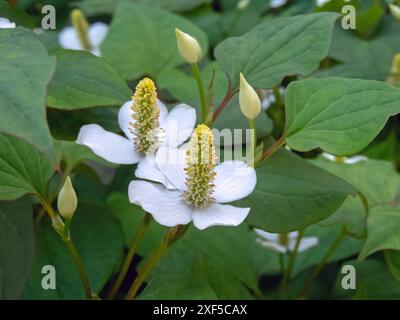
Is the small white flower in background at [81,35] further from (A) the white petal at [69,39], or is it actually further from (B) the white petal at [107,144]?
(B) the white petal at [107,144]

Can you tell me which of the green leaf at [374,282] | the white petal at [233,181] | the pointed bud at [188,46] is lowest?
the green leaf at [374,282]

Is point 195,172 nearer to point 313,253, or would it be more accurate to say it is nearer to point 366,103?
point 366,103

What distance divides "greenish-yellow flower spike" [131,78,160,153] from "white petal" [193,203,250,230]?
0.25 ft

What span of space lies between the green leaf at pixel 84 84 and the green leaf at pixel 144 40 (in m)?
0.28

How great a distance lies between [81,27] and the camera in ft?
3.08

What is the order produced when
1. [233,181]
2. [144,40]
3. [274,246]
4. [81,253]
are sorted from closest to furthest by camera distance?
1. [233,181]
2. [81,253]
3. [274,246]
4. [144,40]

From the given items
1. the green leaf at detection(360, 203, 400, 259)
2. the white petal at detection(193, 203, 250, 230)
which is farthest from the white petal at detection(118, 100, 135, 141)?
the green leaf at detection(360, 203, 400, 259)

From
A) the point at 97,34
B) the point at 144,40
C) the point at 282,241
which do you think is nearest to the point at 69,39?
the point at 97,34

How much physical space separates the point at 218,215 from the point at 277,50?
0.17m

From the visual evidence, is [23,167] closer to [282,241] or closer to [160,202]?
[160,202]

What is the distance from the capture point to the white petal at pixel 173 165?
0.51m

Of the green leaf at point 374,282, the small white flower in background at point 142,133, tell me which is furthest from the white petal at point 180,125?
the green leaf at point 374,282

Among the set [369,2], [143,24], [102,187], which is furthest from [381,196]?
[369,2]

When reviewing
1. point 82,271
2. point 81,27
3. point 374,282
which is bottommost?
point 374,282
